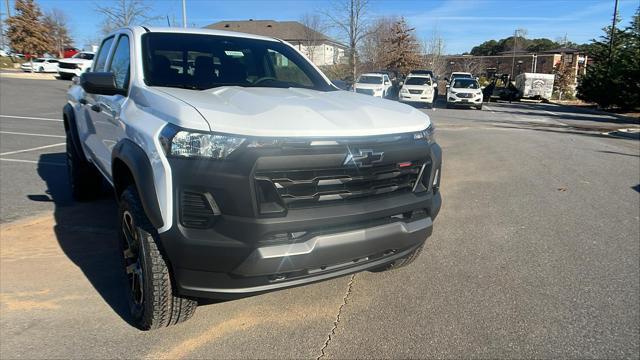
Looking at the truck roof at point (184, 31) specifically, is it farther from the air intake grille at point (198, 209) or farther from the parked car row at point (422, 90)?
the parked car row at point (422, 90)

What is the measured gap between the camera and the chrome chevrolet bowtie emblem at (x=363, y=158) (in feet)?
8.71

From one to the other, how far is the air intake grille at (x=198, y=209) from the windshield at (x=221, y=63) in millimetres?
1310

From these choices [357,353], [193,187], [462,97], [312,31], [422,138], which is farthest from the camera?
[312,31]

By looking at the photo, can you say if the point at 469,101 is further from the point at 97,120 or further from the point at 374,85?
the point at 97,120

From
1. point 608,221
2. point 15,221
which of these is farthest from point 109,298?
point 608,221

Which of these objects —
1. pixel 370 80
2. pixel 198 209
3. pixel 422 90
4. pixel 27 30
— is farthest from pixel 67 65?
pixel 198 209

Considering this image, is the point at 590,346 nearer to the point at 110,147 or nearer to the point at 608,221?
the point at 608,221

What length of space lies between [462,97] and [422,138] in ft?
80.7

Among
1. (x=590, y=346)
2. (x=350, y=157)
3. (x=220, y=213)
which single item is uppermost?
(x=350, y=157)

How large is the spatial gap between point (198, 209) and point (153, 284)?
1.90 ft

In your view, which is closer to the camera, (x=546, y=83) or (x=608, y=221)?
(x=608, y=221)

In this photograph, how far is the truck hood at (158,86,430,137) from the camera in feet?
8.30

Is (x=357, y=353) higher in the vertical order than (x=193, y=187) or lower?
lower

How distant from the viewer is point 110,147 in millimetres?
3705
